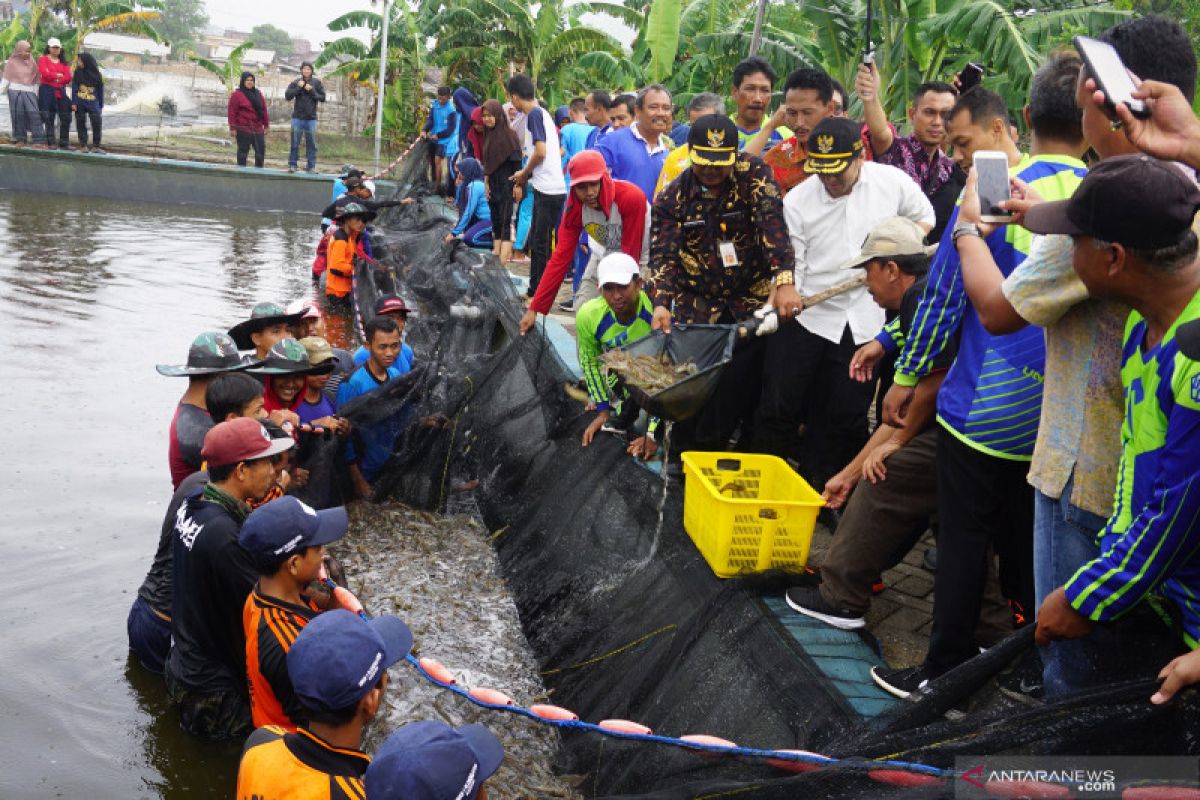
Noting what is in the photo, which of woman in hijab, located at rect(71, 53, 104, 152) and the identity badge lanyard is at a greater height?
the identity badge lanyard

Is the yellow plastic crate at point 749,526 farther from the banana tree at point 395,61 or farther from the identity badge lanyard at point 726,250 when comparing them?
the banana tree at point 395,61

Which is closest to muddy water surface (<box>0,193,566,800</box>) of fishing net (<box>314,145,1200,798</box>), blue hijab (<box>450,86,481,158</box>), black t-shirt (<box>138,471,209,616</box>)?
fishing net (<box>314,145,1200,798</box>)

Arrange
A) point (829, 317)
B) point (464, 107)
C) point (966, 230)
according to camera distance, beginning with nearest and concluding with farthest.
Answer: point (966, 230)
point (829, 317)
point (464, 107)

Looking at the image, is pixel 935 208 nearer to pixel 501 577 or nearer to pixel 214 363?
pixel 501 577

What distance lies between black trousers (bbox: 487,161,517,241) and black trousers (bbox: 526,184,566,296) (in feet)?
5.98

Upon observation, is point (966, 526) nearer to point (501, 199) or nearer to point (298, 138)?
point (501, 199)

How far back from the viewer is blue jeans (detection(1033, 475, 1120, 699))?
8.74 feet

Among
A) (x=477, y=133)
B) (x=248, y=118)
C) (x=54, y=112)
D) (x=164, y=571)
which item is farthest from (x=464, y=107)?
(x=164, y=571)

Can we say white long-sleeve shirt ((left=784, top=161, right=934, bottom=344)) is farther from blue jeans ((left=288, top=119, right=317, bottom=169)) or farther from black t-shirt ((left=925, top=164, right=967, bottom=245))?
blue jeans ((left=288, top=119, right=317, bottom=169))

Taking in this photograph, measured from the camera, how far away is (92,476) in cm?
743

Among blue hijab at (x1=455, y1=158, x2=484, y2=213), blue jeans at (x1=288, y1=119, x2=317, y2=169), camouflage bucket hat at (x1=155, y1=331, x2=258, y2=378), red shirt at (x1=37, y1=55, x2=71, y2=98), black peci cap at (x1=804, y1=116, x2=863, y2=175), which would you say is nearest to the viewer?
black peci cap at (x1=804, y1=116, x2=863, y2=175)

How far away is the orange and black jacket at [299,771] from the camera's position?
274 centimetres

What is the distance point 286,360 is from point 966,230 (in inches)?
159

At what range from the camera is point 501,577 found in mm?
6387
